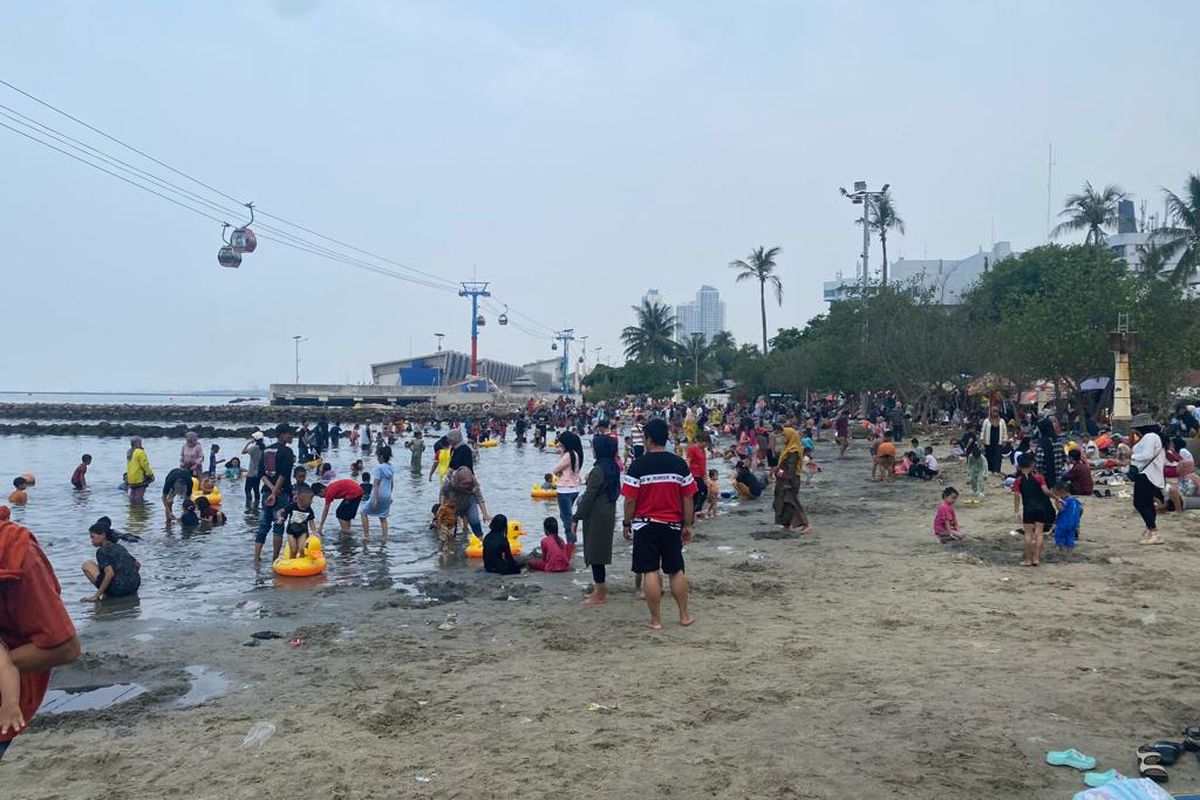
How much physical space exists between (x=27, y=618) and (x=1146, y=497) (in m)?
11.4

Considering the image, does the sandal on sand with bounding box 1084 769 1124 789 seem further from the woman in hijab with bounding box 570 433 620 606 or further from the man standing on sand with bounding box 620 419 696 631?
the woman in hijab with bounding box 570 433 620 606

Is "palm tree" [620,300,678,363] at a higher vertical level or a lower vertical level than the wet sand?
higher

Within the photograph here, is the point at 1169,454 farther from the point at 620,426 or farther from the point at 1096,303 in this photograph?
the point at 620,426

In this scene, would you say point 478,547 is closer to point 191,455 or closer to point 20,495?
point 191,455

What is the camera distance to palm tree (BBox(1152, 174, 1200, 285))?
3488 centimetres

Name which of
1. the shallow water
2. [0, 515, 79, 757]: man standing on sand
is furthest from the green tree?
[0, 515, 79, 757]: man standing on sand

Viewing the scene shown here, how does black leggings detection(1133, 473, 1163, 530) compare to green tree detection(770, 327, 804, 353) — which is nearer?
black leggings detection(1133, 473, 1163, 530)

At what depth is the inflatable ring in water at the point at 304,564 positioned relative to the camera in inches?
402

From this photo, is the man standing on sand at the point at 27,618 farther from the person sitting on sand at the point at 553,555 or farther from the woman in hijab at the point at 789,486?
the woman in hijab at the point at 789,486

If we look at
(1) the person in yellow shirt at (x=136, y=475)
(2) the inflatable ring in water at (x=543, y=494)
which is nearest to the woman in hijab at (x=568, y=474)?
(2) the inflatable ring in water at (x=543, y=494)

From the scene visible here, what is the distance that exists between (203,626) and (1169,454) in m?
13.0

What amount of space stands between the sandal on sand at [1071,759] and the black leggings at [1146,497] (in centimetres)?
708

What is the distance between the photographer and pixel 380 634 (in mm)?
7402

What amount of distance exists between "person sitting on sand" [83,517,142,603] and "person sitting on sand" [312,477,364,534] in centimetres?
324
